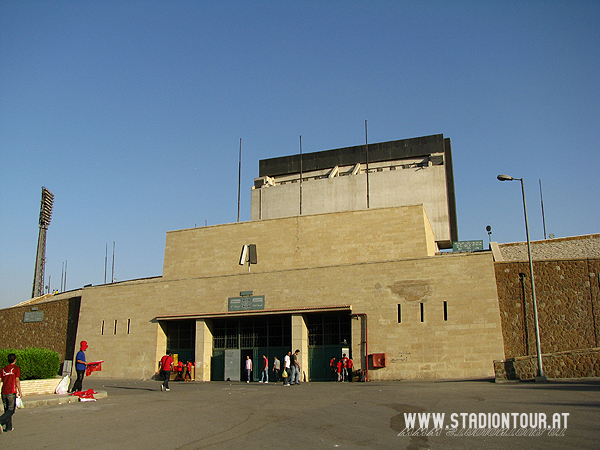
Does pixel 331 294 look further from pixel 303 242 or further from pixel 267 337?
pixel 303 242

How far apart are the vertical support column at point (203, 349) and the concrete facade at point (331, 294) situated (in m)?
0.06

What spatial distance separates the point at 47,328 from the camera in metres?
37.1

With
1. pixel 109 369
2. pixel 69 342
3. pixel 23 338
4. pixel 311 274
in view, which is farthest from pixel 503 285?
pixel 23 338

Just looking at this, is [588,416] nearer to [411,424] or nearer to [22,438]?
[411,424]

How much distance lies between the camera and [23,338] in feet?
124

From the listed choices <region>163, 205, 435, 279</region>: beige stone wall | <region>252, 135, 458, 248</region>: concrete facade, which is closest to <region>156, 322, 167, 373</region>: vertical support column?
<region>163, 205, 435, 279</region>: beige stone wall

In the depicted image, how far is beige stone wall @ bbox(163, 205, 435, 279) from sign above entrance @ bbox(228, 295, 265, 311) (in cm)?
204

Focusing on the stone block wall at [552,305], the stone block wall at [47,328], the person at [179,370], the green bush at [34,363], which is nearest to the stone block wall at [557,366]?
the stone block wall at [552,305]

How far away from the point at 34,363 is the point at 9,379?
27.5ft

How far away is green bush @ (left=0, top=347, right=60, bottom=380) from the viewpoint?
1802 centimetres

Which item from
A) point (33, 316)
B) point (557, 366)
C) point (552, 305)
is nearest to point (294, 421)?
point (557, 366)

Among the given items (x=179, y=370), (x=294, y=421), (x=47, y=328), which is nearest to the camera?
(x=294, y=421)

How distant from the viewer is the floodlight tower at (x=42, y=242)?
51.4 m

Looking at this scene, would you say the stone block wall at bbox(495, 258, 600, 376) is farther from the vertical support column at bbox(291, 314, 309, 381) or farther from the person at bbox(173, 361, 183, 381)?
the person at bbox(173, 361, 183, 381)
